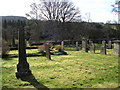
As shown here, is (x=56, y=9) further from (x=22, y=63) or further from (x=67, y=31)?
(x=22, y=63)

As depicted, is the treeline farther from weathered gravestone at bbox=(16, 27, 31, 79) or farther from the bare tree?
weathered gravestone at bbox=(16, 27, 31, 79)

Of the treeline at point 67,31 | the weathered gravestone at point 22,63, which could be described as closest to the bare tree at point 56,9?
the treeline at point 67,31

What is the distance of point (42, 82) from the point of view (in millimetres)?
5434

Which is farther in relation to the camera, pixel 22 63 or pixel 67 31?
pixel 67 31

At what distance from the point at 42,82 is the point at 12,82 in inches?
46.2

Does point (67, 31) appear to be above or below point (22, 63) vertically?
above

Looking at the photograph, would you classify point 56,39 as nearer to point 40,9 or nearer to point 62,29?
point 62,29

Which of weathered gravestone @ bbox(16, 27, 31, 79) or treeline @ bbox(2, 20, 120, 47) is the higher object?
treeline @ bbox(2, 20, 120, 47)

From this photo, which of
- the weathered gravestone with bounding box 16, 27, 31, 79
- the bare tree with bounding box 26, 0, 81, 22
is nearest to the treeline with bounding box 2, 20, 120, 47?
the bare tree with bounding box 26, 0, 81, 22

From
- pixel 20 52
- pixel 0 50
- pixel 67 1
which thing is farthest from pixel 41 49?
pixel 67 1

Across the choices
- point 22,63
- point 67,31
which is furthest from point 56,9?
point 22,63

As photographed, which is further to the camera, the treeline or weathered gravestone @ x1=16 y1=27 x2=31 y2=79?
the treeline

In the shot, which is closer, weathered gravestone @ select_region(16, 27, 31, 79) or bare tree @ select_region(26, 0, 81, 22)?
weathered gravestone @ select_region(16, 27, 31, 79)

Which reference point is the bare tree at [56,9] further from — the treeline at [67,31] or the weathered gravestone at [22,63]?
the weathered gravestone at [22,63]
